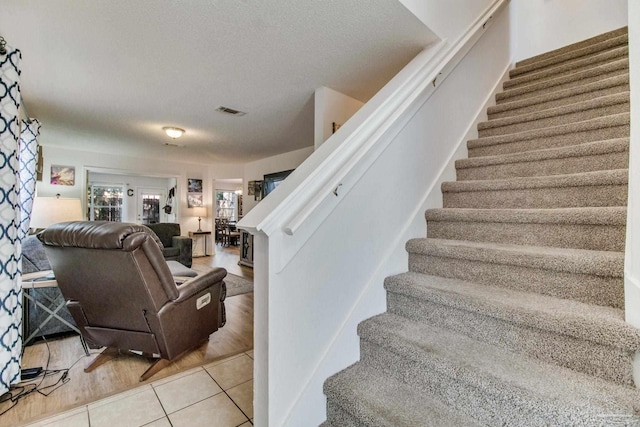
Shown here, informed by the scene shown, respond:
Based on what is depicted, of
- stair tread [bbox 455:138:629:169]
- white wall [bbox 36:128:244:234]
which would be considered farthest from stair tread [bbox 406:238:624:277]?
white wall [bbox 36:128:244:234]

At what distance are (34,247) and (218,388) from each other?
2387 millimetres

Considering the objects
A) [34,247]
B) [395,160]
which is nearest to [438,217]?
[395,160]

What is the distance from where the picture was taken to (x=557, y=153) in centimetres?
171

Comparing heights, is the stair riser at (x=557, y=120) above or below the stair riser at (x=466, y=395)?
above

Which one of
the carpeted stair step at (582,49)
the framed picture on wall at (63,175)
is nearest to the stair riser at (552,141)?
the carpeted stair step at (582,49)

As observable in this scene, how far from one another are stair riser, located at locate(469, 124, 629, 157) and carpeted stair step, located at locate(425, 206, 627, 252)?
73 cm

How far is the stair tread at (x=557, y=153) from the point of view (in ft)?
4.98

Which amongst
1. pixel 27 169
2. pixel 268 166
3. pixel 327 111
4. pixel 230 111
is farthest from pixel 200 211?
pixel 327 111

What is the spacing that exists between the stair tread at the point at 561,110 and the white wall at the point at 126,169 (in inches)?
204

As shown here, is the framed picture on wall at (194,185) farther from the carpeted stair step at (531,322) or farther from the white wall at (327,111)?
the carpeted stair step at (531,322)

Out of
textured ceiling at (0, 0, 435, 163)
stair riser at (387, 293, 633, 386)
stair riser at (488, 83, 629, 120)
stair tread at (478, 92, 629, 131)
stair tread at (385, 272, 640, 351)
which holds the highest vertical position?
textured ceiling at (0, 0, 435, 163)

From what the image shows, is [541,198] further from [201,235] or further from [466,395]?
[201,235]

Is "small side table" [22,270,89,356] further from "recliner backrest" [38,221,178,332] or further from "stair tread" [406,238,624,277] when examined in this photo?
"stair tread" [406,238,624,277]

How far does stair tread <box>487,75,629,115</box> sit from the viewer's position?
6.53ft
